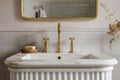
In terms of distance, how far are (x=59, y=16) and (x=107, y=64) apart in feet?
2.36

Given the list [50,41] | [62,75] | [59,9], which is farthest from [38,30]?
[62,75]

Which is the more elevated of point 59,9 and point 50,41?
point 59,9

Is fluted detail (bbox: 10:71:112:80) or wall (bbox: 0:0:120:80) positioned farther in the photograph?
wall (bbox: 0:0:120:80)

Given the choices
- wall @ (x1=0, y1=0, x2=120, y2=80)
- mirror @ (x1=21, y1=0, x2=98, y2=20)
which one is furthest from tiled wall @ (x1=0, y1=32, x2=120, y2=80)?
mirror @ (x1=21, y1=0, x2=98, y2=20)

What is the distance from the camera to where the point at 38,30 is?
6.12 ft

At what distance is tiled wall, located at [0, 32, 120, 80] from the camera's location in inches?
73.5

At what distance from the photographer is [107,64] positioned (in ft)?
4.13

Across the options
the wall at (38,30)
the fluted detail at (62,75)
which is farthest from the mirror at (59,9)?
the fluted detail at (62,75)

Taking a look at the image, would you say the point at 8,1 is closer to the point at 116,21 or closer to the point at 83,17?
the point at 83,17

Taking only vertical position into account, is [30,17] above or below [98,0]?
below

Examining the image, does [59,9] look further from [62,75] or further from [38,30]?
[62,75]

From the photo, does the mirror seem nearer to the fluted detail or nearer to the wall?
the wall

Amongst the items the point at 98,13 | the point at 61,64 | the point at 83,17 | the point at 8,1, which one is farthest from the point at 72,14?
the point at 61,64

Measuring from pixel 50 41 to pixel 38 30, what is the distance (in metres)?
0.13
